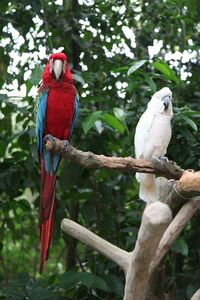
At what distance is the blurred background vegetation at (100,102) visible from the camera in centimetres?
213

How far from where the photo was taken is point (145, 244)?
1.31 metres

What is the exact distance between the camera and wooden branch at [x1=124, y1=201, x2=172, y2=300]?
1.25 metres

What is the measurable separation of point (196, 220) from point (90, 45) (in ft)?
2.84

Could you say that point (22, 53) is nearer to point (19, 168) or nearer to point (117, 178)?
point (19, 168)

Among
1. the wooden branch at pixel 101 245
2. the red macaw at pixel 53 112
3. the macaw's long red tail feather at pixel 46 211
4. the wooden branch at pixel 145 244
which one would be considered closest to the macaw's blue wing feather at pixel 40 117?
the red macaw at pixel 53 112

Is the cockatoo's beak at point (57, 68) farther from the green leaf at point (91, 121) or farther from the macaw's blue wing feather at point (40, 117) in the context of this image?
the green leaf at point (91, 121)

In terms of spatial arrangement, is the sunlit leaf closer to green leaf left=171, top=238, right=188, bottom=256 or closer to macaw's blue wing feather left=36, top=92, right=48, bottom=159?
macaw's blue wing feather left=36, top=92, right=48, bottom=159

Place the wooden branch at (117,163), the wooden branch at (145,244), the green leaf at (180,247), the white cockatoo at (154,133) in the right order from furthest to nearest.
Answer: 1. the green leaf at (180,247)
2. the white cockatoo at (154,133)
3. the wooden branch at (117,163)
4. the wooden branch at (145,244)

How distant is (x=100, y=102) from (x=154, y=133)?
1.97 ft

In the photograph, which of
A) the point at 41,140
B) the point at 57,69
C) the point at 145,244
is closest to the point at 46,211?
the point at 41,140

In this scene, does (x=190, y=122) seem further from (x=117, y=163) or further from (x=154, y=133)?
(x=117, y=163)

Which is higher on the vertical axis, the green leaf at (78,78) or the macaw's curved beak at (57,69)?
the macaw's curved beak at (57,69)

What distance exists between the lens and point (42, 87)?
204 cm

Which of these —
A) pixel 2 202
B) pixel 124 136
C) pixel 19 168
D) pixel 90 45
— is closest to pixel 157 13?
pixel 90 45
